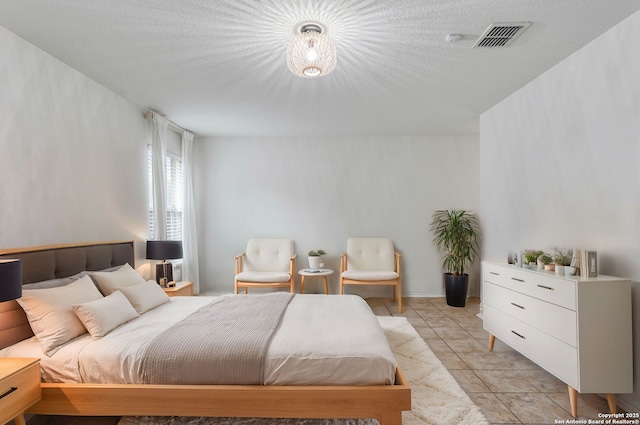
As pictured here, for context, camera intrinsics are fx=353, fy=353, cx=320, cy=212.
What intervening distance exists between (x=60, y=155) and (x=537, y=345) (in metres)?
4.01

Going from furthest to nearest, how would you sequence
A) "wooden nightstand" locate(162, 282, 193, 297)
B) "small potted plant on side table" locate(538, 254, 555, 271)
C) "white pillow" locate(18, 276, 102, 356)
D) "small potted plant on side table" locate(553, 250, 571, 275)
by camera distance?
"wooden nightstand" locate(162, 282, 193, 297), "small potted plant on side table" locate(538, 254, 555, 271), "small potted plant on side table" locate(553, 250, 571, 275), "white pillow" locate(18, 276, 102, 356)

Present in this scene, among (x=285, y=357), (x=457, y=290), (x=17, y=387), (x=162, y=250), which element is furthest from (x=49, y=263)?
(x=457, y=290)

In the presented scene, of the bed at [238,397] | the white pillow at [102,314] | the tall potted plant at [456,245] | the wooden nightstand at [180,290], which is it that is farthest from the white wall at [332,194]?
the bed at [238,397]

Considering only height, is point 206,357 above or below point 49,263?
below

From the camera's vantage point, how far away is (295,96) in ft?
12.3

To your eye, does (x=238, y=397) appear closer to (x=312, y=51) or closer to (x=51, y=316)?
(x=51, y=316)

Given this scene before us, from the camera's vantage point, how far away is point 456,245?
5.13 m

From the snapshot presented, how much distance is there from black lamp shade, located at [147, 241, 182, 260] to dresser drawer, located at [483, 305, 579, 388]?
3.30 metres

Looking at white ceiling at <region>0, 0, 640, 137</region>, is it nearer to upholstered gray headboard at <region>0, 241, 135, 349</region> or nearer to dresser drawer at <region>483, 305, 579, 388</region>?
upholstered gray headboard at <region>0, 241, 135, 349</region>

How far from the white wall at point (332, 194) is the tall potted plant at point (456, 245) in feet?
0.48

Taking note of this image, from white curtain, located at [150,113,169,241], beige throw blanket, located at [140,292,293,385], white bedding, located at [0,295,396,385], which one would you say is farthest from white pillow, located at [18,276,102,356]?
white curtain, located at [150,113,169,241]

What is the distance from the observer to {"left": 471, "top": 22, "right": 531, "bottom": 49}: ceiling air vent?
2.37 meters

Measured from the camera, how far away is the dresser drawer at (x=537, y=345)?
7.55ft

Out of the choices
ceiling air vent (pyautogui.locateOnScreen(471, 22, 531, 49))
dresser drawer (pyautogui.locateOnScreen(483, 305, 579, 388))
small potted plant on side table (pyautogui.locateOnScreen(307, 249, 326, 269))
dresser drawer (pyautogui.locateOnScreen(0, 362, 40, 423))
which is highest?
ceiling air vent (pyautogui.locateOnScreen(471, 22, 531, 49))
